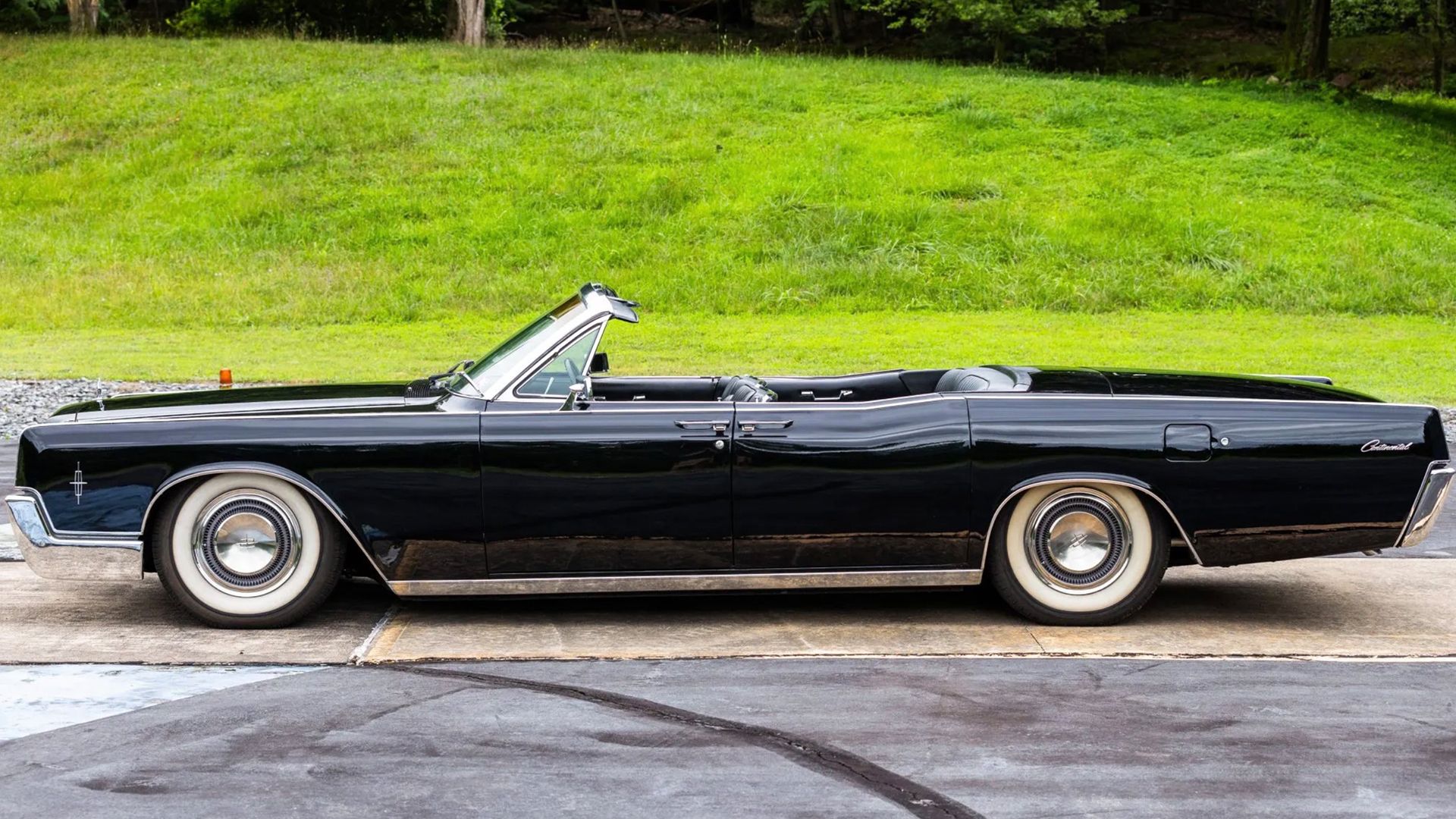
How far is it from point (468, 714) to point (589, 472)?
3.86 ft

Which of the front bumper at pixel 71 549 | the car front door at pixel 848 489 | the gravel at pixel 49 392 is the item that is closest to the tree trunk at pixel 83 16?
the gravel at pixel 49 392

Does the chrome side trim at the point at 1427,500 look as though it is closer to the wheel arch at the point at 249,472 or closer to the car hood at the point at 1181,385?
the car hood at the point at 1181,385

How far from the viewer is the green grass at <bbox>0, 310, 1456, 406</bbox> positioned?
15.3m

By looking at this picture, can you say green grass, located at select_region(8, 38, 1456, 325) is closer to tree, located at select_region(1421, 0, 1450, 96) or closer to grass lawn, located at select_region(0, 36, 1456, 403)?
grass lawn, located at select_region(0, 36, 1456, 403)

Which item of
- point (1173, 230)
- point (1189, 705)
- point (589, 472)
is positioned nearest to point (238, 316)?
point (1173, 230)

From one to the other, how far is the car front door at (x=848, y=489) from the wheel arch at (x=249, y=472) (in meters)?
1.46

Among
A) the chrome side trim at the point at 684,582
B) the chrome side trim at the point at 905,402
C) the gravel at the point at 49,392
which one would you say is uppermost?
the chrome side trim at the point at 905,402

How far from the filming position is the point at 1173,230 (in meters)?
A: 22.9

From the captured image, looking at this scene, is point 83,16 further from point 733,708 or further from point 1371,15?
point 733,708

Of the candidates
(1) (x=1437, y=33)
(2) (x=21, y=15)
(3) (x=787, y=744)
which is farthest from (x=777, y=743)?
(2) (x=21, y=15)

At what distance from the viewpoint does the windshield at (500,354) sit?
5.85 meters

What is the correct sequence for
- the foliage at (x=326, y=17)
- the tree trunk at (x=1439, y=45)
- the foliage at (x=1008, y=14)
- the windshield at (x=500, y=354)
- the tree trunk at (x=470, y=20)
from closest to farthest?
1. the windshield at (x=500, y=354)
2. the foliage at (x=1008, y=14)
3. the tree trunk at (x=470, y=20)
4. the tree trunk at (x=1439, y=45)
5. the foliage at (x=326, y=17)

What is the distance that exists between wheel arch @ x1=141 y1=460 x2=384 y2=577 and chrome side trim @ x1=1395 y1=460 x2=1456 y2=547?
3.95 m

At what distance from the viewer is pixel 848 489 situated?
5.60 m
